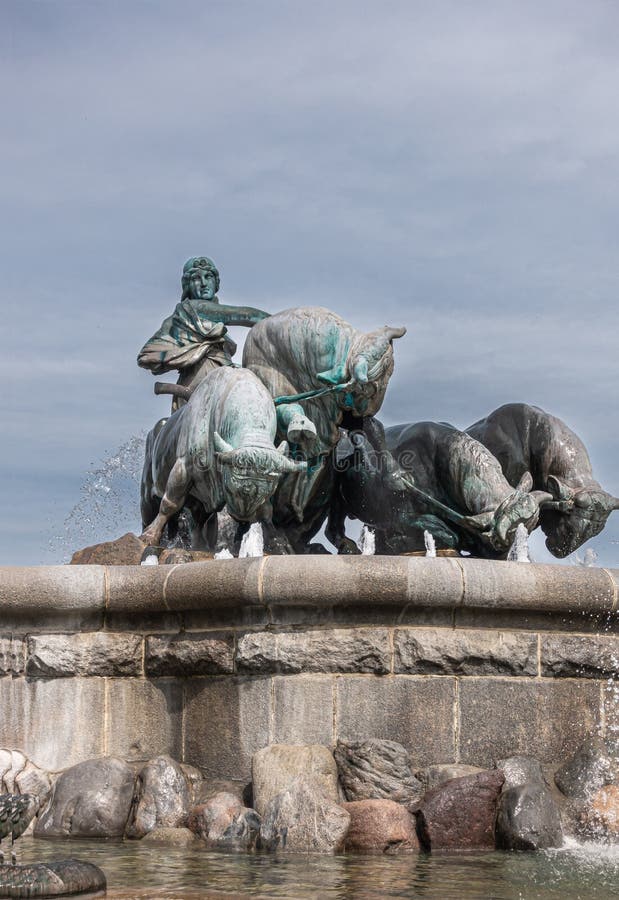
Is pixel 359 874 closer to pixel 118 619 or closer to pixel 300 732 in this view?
pixel 300 732

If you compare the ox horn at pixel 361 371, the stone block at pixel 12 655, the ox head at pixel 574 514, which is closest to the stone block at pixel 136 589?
the stone block at pixel 12 655

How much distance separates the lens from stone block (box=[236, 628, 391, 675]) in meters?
8.40

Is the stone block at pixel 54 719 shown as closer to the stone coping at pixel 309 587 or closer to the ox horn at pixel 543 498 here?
the stone coping at pixel 309 587

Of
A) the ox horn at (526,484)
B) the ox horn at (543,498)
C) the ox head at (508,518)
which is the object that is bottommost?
the ox head at (508,518)

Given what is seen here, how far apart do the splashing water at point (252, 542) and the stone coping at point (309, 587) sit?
6.34 ft

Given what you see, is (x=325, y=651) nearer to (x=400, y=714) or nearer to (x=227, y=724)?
(x=400, y=714)

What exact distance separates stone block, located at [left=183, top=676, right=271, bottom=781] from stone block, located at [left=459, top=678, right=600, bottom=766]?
1.21 m

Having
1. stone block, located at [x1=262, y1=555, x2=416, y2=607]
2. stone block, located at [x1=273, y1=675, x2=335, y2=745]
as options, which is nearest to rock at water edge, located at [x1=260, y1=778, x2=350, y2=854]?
stone block, located at [x1=273, y1=675, x2=335, y2=745]

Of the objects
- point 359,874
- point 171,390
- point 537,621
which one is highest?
point 171,390

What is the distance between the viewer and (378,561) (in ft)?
27.1

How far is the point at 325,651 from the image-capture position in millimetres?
8406

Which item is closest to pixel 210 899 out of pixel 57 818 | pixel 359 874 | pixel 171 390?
pixel 359 874

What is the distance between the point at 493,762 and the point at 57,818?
2.56 metres

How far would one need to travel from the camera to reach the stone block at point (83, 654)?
8.90 m
